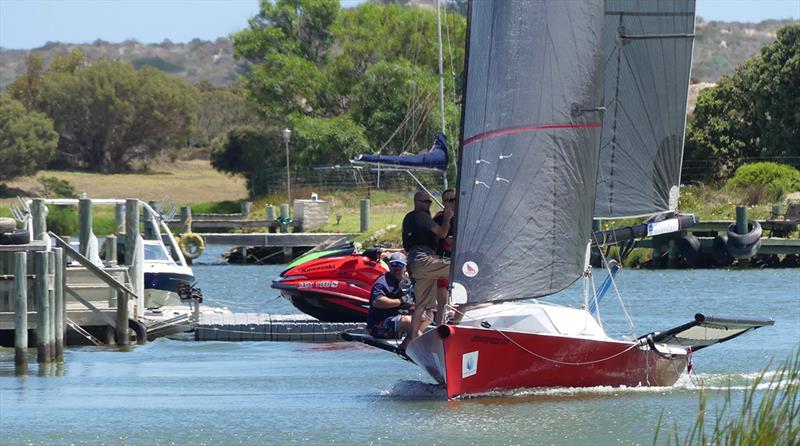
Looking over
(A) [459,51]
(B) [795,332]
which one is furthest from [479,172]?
(A) [459,51]

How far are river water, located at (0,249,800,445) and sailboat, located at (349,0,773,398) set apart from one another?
49 cm

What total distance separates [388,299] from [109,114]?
8146cm

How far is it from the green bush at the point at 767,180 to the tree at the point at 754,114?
4.96m

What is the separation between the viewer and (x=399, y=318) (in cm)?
1928

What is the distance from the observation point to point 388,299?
20.9 m

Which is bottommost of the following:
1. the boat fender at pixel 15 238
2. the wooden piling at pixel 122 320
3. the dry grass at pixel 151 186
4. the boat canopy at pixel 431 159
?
the dry grass at pixel 151 186

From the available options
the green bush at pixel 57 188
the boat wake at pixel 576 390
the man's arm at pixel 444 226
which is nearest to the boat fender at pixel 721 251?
the boat wake at pixel 576 390

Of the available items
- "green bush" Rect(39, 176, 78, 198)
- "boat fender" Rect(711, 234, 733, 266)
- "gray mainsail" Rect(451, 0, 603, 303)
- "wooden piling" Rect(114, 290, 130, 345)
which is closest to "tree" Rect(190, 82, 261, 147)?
"green bush" Rect(39, 176, 78, 198)

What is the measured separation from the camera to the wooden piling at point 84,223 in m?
27.1

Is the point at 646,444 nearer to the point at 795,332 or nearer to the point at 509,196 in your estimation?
the point at 509,196

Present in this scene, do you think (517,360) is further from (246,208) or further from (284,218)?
(246,208)

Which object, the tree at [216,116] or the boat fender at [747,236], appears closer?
the boat fender at [747,236]

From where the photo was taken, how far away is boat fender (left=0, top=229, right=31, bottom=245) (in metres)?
22.9

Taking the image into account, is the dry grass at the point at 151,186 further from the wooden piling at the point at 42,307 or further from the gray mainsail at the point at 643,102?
the gray mainsail at the point at 643,102
